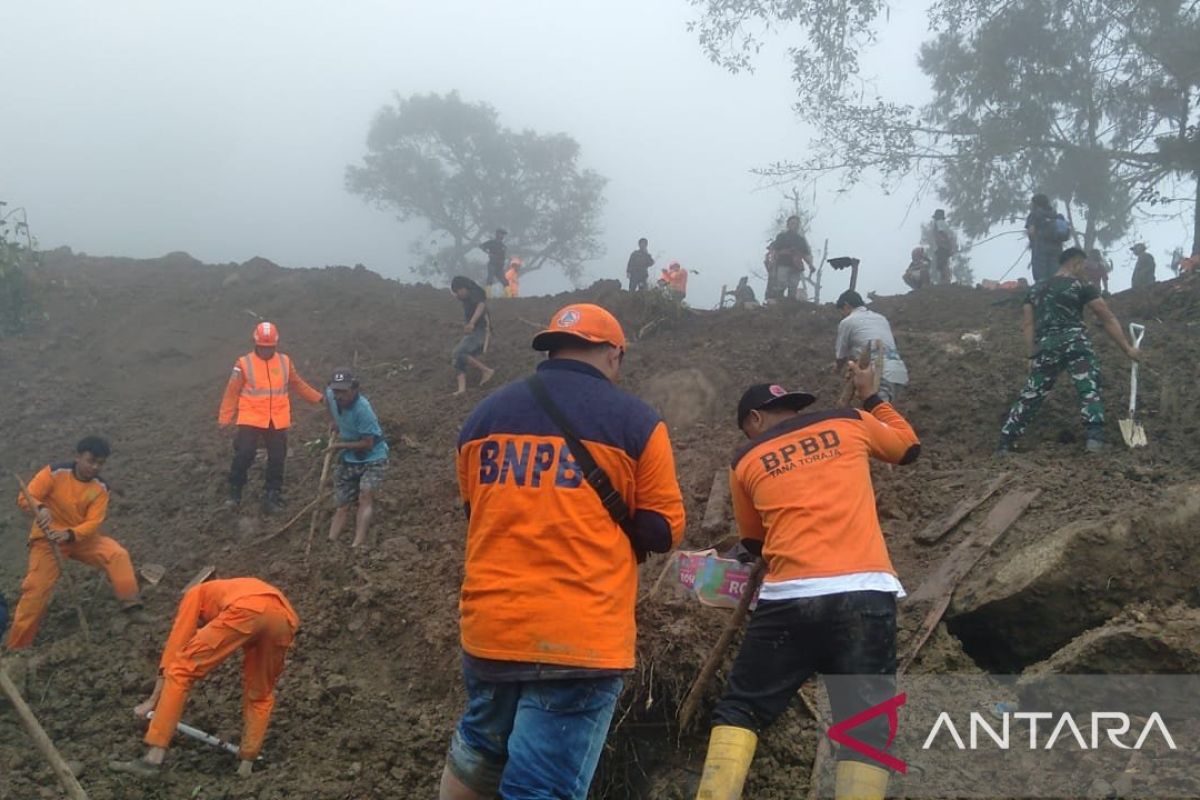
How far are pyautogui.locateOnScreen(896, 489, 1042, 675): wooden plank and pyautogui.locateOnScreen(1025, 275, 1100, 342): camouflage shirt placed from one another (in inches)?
60.2

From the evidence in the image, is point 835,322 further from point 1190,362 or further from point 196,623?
point 196,623

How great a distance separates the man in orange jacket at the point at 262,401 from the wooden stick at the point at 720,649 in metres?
5.24

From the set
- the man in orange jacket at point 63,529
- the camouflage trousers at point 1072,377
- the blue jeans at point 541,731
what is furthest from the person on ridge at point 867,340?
the man in orange jacket at point 63,529

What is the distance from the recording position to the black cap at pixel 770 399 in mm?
3521

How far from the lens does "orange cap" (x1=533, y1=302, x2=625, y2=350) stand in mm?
2803

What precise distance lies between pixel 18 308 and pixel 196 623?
12410 mm

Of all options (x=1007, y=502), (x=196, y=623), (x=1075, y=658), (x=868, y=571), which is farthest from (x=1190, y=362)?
(x=196, y=623)

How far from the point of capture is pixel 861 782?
3000 mm

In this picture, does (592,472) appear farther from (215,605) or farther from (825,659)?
(215,605)

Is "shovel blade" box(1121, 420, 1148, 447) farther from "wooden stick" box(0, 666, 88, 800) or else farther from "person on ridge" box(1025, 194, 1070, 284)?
"wooden stick" box(0, 666, 88, 800)

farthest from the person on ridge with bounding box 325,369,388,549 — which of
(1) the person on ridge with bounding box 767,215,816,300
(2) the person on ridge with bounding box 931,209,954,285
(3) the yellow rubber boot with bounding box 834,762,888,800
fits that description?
(2) the person on ridge with bounding box 931,209,954,285

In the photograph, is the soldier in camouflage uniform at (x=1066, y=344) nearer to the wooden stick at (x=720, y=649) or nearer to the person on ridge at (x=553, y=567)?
the wooden stick at (x=720, y=649)

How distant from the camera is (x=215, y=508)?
→ 894 cm

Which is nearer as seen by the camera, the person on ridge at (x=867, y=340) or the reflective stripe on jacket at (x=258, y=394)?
the person on ridge at (x=867, y=340)
